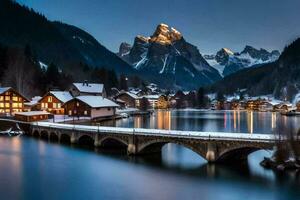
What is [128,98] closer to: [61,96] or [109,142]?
[61,96]

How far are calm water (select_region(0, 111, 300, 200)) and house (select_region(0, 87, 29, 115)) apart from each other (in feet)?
164

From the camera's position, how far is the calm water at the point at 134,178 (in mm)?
36188

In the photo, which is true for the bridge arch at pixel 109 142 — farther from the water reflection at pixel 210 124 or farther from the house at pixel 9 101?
the house at pixel 9 101

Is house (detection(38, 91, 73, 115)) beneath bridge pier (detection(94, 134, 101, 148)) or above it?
above

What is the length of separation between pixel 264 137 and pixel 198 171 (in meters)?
7.89

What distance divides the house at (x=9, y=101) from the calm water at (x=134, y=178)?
50.0 metres

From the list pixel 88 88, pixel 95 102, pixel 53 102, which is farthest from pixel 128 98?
pixel 95 102

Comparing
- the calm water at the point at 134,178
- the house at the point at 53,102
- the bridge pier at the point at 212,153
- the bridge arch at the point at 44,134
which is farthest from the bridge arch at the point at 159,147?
the house at the point at 53,102

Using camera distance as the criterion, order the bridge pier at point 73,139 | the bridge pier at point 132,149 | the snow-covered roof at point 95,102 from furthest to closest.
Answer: the snow-covered roof at point 95,102 → the bridge pier at point 73,139 → the bridge pier at point 132,149

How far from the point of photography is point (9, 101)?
10431cm

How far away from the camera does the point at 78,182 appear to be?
4106cm

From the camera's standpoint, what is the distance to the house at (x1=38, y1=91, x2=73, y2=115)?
114875 millimetres

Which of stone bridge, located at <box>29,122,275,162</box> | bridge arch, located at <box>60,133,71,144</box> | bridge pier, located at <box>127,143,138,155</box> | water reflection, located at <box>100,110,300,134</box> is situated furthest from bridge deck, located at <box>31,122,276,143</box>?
water reflection, located at <box>100,110,300,134</box>

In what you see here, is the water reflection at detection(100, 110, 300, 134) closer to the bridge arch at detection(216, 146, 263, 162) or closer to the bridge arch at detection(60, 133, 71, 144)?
the bridge arch at detection(216, 146, 263, 162)
